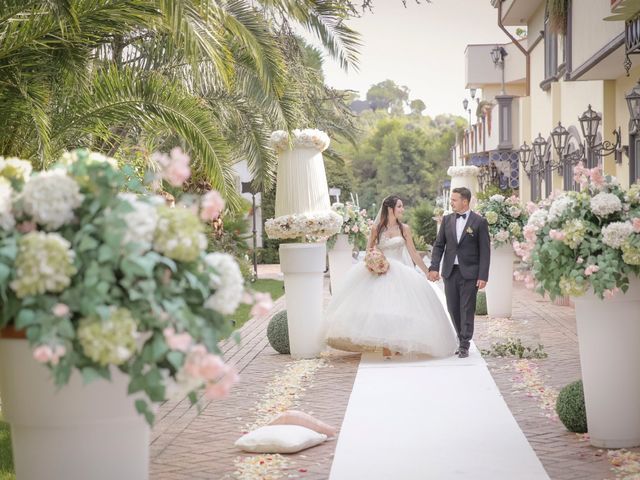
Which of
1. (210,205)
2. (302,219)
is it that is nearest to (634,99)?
(302,219)

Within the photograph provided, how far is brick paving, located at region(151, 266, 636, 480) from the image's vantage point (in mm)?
7535

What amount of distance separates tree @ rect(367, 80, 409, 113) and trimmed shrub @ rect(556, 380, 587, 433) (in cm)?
18435

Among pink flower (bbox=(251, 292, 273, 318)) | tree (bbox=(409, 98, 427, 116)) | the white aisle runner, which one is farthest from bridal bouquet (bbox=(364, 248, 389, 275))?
tree (bbox=(409, 98, 427, 116))

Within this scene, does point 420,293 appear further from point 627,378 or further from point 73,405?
point 73,405

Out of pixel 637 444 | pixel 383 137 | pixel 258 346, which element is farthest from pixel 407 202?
pixel 637 444

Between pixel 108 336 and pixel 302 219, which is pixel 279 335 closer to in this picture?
pixel 302 219

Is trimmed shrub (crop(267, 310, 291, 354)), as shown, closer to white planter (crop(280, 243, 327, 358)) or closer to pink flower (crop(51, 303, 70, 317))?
white planter (crop(280, 243, 327, 358))

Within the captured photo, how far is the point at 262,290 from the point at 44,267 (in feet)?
77.6

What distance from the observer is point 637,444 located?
788 centimetres

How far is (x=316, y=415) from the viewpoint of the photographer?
9656 millimetres

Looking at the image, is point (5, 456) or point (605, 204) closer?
point (605, 204)

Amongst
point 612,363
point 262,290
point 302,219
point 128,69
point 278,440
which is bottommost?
point 262,290

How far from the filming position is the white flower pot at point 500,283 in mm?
18359

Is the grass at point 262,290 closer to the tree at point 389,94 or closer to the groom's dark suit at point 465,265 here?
the groom's dark suit at point 465,265
